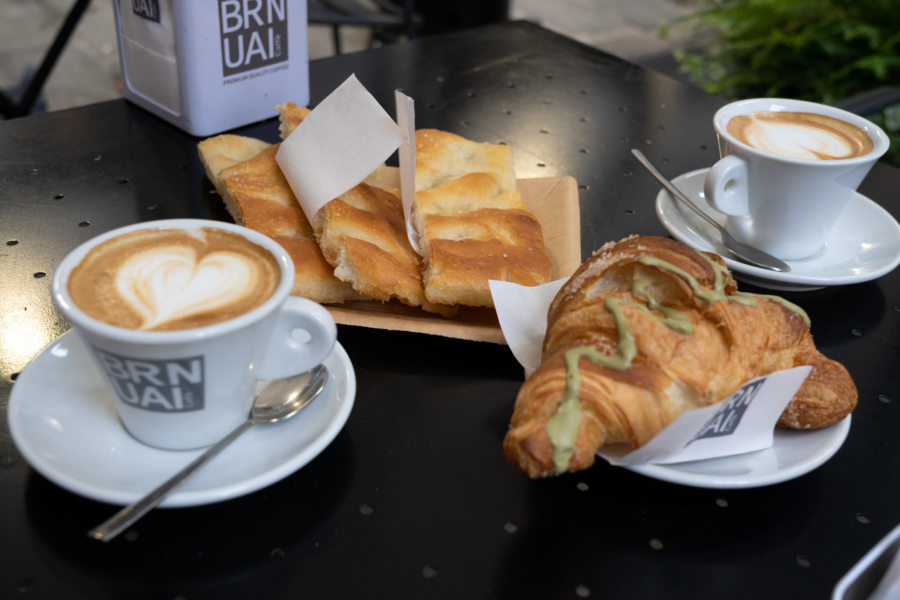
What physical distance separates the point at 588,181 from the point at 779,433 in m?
0.72

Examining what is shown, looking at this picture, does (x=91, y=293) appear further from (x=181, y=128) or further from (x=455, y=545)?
(x=181, y=128)

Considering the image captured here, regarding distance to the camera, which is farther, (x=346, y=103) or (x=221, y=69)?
(x=221, y=69)

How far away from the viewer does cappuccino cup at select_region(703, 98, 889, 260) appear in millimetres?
1168

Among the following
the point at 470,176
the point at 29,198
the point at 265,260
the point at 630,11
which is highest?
the point at 265,260

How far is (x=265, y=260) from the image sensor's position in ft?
2.68

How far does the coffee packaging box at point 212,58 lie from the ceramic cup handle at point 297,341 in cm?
75

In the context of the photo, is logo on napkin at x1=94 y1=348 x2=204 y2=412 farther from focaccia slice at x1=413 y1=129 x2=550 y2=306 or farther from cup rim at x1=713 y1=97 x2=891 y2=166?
cup rim at x1=713 y1=97 x2=891 y2=166

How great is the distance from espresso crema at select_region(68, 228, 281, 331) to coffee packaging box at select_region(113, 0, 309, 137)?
66 cm

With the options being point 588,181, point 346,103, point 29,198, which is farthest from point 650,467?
point 29,198

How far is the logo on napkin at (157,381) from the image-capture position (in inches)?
28.3

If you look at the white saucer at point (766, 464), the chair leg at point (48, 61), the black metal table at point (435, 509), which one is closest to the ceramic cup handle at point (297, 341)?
the black metal table at point (435, 509)

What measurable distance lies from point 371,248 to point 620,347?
1.35 ft

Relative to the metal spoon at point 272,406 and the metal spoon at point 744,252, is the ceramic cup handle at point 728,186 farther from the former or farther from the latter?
the metal spoon at point 272,406

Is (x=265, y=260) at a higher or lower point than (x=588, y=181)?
higher
